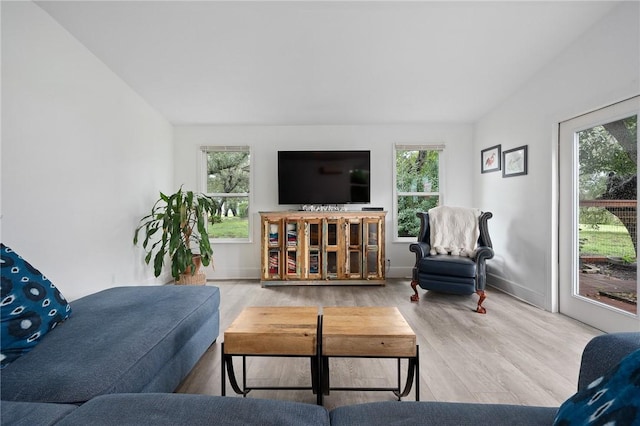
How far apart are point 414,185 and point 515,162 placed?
54.6 inches

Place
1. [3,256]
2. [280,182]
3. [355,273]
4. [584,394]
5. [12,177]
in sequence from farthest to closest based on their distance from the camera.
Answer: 1. [280,182]
2. [355,273]
3. [12,177]
4. [3,256]
5. [584,394]

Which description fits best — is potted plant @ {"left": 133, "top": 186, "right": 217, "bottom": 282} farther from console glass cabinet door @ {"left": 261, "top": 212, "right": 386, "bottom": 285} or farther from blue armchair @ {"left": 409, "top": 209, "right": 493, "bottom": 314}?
blue armchair @ {"left": 409, "top": 209, "right": 493, "bottom": 314}

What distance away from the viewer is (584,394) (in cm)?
65

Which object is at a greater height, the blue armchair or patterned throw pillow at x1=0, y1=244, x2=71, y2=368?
patterned throw pillow at x1=0, y1=244, x2=71, y2=368

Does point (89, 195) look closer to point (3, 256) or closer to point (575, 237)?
point (3, 256)

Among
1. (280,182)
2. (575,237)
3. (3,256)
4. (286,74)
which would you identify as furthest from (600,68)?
(3,256)

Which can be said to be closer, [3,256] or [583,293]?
[3,256]

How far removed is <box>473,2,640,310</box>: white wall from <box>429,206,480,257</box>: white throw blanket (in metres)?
0.49

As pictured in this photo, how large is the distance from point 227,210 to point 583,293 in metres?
4.30

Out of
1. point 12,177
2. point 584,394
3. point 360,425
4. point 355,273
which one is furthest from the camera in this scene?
point 355,273

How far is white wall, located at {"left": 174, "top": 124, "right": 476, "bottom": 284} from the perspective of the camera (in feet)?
14.4

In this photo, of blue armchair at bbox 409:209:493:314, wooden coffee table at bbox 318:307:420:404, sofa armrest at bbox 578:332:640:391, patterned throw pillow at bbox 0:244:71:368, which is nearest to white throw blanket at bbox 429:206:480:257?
blue armchair at bbox 409:209:493:314

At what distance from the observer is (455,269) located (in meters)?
3.08

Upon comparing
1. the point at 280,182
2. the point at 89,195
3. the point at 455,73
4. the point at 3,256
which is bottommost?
the point at 3,256
